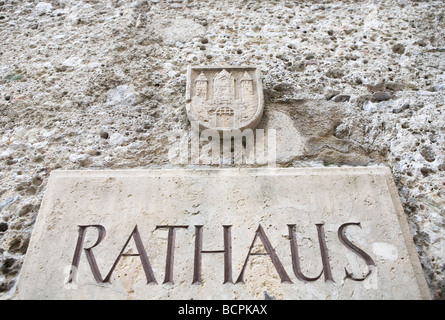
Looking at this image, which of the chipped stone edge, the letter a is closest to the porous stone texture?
the chipped stone edge

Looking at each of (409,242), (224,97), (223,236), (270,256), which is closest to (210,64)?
(224,97)

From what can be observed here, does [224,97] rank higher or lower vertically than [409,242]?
higher

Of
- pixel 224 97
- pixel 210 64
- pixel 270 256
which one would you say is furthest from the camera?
pixel 210 64

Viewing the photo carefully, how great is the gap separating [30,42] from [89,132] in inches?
43.2

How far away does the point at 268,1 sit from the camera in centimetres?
305

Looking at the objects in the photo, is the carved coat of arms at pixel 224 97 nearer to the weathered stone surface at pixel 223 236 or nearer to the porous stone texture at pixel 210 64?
the porous stone texture at pixel 210 64

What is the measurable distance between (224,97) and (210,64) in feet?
1.48

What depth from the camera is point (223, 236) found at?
1863mm

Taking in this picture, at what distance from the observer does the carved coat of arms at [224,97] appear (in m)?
2.20

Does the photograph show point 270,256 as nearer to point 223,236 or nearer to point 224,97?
point 223,236

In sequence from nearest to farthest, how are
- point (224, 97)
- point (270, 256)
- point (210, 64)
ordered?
1. point (270, 256)
2. point (224, 97)
3. point (210, 64)

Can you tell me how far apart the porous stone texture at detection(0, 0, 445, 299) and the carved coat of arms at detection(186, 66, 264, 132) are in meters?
0.12
